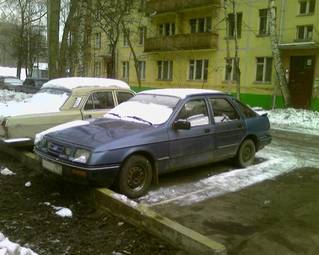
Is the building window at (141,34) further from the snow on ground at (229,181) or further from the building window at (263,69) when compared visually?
the snow on ground at (229,181)

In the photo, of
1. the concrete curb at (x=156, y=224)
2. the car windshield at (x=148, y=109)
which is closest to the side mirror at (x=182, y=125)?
the car windshield at (x=148, y=109)

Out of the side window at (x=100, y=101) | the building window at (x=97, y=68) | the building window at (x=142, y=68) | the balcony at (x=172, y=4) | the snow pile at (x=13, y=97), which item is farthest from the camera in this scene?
the building window at (x=97, y=68)

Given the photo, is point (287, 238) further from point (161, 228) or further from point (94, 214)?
point (94, 214)

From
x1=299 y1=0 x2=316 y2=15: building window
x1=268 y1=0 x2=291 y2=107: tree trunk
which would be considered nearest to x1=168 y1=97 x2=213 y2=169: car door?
x1=268 y1=0 x2=291 y2=107: tree trunk

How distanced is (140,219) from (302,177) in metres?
3.78

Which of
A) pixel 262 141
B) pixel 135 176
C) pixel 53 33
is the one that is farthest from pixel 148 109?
pixel 53 33

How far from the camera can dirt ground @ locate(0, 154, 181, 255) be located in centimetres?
450

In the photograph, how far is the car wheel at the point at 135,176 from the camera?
5.89 meters

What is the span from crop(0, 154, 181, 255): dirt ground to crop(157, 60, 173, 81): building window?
81.6ft

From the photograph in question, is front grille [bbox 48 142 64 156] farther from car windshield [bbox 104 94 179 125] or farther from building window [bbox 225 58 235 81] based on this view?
building window [bbox 225 58 235 81]

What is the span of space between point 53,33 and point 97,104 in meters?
10.3

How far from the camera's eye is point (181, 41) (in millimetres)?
28500

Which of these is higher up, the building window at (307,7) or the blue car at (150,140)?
the building window at (307,7)

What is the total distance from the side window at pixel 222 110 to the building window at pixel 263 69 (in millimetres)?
16909
